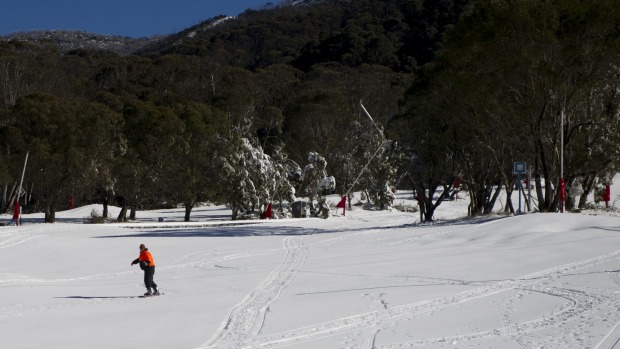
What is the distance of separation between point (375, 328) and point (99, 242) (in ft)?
63.6

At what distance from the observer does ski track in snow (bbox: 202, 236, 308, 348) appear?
1088cm

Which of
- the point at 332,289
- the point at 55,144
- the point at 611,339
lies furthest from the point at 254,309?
the point at 55,144

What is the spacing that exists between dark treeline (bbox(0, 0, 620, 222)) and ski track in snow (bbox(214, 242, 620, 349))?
16.9 m

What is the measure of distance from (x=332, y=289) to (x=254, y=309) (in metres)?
2.54

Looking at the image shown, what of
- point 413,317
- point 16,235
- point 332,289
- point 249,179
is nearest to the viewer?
point 413,317

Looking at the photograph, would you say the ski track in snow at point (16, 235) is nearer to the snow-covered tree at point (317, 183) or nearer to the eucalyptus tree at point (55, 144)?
the eucalyptus tree at point (55, 144)

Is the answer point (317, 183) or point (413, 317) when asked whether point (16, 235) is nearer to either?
point (317, 183)

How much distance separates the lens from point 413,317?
11.9 m

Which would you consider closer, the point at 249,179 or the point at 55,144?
the point at 55,144

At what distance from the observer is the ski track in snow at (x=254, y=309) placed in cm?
1088

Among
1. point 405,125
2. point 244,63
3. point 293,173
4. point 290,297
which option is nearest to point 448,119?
point 405,125

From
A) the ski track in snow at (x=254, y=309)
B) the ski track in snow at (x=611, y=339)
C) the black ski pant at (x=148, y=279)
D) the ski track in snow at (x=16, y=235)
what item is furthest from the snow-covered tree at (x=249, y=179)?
the ski track in snow at (x=611, y=339)

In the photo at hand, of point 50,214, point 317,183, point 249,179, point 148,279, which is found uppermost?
point 249,179

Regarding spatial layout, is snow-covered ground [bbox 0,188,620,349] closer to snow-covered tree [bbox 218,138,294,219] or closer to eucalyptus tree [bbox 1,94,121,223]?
eucalyptus tree [bbox 1,94,121,223]
